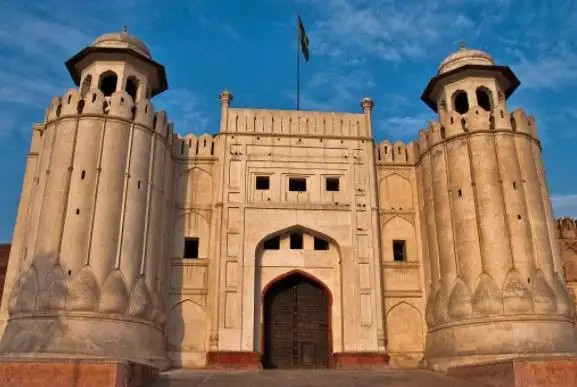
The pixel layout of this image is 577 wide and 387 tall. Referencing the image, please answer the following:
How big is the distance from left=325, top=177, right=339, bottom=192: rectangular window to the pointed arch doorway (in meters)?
3.97

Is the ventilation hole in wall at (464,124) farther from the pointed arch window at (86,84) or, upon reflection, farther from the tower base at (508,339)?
the pointed arch window at (86,84)

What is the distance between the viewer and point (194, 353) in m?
20.2

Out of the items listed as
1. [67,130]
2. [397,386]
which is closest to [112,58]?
[67,130]

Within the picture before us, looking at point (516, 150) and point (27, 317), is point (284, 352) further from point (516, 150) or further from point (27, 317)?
point (516, 150)

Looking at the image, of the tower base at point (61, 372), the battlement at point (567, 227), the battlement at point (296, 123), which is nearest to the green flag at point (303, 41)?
the battlement at point (296, 123)

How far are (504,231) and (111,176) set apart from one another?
14262mm

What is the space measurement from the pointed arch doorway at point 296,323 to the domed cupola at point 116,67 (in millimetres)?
9706

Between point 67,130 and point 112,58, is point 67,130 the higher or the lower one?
the lower one

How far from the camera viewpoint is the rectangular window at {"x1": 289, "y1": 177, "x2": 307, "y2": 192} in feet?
75.6

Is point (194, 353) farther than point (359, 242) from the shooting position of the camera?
No

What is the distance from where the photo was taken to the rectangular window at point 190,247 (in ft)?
72.4

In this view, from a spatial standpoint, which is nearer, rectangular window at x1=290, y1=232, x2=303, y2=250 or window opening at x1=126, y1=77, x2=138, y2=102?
rectangular window at x1=290, y1=232, x2=303, y2=250

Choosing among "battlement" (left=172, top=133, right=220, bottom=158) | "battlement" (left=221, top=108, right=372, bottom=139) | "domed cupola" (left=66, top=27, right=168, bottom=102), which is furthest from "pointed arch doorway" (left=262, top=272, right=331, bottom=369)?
"domed cupola" (left=66, top=27, right=168, bottom=102)

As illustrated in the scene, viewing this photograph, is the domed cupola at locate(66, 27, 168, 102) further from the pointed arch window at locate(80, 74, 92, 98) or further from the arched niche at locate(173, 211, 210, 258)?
the arched niche at locate(173, 211, 210, 258)
